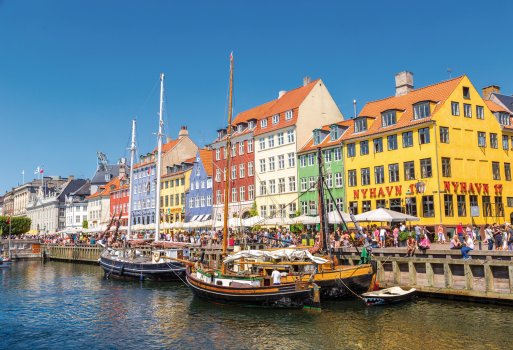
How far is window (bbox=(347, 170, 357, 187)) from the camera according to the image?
179ft

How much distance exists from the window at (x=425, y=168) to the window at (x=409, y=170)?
0.91 metres

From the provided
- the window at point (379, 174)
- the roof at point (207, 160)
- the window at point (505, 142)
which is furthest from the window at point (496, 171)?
the roof at point (207, 160)

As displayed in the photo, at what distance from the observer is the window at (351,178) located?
54.6 meters

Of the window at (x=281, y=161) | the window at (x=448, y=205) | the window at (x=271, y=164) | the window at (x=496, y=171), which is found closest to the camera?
the window at (x=448, y=205)

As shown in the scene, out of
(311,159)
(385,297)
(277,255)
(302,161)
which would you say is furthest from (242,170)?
(385,297)

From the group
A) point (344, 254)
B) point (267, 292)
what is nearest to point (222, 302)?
point (267, 292)

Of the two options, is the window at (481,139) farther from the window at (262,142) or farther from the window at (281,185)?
the window at (262,142)

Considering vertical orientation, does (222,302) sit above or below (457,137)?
below

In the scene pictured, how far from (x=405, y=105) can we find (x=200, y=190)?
3608 centimetres

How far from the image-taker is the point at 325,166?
190 feet

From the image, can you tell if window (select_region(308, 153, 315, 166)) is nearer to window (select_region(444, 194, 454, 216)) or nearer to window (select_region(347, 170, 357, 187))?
window (select_region(347, 170, 357, 187))

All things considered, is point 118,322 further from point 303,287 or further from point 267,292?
point 303,287

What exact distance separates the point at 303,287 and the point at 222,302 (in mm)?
5335

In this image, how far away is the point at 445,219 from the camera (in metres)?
45.4
